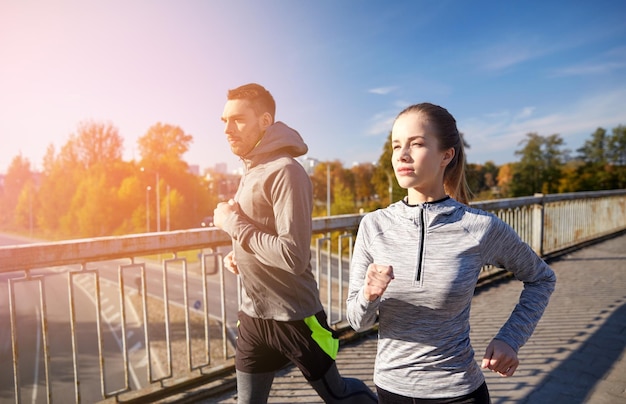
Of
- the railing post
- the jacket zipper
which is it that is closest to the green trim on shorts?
the jacket zipper

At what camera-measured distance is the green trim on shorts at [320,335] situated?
1986 millimetres

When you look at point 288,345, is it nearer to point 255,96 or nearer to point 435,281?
point 435,281

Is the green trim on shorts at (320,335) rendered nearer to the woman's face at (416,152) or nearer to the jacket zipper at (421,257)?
the jacket zipper at (421,257)

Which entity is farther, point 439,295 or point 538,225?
point 538,225

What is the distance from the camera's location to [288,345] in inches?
77.7

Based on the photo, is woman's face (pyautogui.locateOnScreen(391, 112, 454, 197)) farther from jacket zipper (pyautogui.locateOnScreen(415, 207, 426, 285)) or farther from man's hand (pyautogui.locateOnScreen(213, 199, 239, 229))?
man's hand (pyautogui.locateOnScreen(213, 199, 239, 229))

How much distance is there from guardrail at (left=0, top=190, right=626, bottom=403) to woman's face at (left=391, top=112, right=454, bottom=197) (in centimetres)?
191

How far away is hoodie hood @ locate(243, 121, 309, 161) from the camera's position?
1.99 m

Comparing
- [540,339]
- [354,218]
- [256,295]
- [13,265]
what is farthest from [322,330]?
[540,339]

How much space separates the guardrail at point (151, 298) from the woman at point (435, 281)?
1.73 metres

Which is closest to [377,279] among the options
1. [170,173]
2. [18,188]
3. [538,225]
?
[538,225]

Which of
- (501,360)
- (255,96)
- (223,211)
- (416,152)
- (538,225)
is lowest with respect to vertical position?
(538,225)

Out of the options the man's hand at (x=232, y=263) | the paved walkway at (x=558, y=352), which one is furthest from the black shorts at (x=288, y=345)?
the paved walkway at (x=558, y=352)

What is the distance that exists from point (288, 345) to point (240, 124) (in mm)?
1141
